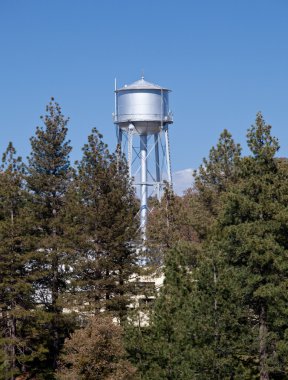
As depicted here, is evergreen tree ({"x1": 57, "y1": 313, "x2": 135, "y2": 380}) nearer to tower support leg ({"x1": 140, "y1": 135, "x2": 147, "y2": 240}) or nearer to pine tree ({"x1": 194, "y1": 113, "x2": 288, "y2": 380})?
pine tree ({"x1": 194, "y1": 113, "x2": 288, "y2": 380})

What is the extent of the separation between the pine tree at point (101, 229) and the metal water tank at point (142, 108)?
69.5 ft

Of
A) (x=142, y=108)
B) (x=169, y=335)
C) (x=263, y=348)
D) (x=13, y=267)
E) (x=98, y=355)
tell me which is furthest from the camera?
(x=142, y=108)

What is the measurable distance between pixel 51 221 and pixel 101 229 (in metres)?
3.53

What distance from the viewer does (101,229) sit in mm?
43375

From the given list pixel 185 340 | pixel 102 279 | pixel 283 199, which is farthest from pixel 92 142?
pixel 185 340

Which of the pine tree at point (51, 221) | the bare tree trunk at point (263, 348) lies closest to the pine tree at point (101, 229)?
the pine tree at point (51, 221)

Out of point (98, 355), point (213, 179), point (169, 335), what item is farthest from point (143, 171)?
point (169, 335)

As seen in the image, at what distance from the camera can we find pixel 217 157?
45.0m

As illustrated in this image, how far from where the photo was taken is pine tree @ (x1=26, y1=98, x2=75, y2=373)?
4431 cm

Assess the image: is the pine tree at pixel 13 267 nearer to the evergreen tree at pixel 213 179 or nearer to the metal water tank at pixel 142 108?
the evergreen tree at pixel 213 179

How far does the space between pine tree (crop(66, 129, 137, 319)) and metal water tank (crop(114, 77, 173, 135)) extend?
21.2 metres

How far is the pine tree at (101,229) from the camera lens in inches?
1684

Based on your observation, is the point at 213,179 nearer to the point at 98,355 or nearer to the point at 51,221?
the point at 51,221

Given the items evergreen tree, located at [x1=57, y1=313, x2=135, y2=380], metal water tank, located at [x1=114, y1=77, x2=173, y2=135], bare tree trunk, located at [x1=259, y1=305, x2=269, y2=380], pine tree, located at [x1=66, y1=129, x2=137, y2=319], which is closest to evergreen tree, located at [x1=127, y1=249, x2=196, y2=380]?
evergreen tree, located at [x1=57, y1=313, x2=135, y2=380]
